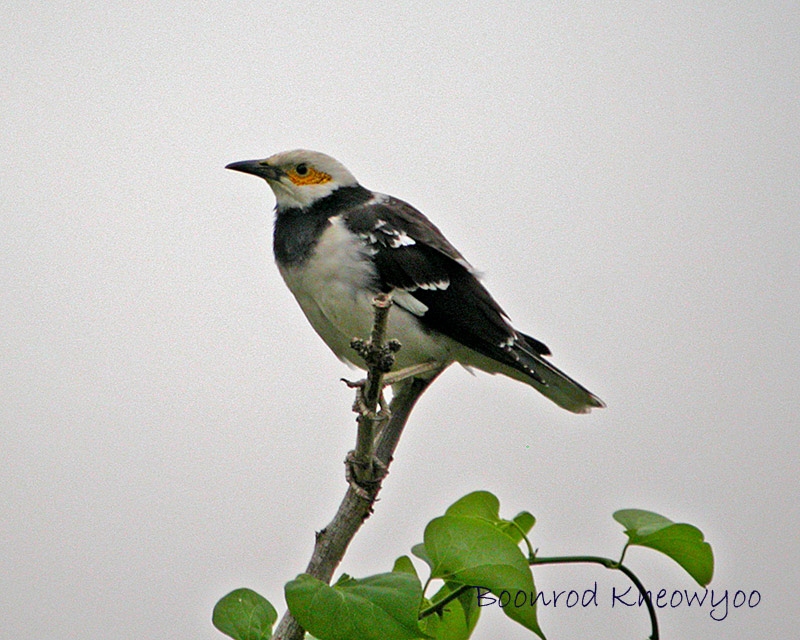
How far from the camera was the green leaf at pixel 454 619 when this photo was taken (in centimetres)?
169

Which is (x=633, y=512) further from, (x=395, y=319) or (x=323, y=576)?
(x=395, y=319)

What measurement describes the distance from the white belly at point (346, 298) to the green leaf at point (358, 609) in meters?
1.17

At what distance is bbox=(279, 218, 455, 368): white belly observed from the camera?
262 cm

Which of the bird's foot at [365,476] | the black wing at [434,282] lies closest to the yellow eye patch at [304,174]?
the black wing at [434,282]

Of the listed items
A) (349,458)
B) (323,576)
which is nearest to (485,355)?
(349,458)

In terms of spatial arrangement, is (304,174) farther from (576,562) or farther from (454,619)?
(576,562)

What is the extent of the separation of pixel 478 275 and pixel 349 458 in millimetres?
1101

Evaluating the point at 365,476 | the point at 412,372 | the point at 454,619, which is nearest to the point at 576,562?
the point at 454,619

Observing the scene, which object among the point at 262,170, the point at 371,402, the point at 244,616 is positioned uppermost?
the point at 262,170

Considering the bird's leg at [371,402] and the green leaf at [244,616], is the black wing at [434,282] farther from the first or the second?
the green leaf at [244,616]

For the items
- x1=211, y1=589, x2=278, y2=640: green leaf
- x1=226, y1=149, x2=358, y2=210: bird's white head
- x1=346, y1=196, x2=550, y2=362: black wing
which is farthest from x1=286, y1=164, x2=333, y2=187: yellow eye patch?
x1=211, y1=589, x2=278, y2=640: green leaf

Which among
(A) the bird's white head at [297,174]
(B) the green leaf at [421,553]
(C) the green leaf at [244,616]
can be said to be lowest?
(C) the green leaf at [244,616]

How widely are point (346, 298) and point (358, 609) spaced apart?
1256 millimetres

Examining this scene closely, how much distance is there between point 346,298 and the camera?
262 centimetres
